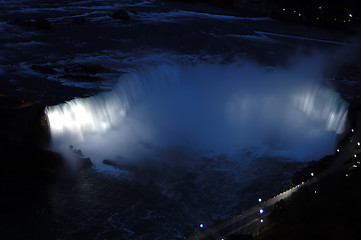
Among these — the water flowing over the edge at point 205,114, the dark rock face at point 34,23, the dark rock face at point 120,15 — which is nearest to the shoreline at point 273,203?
the water flowing over the edge at point 205,114

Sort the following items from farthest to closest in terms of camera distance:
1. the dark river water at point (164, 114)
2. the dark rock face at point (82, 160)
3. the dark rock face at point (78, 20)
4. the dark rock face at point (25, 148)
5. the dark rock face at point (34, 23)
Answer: the dark rock face at point (78, 20) < the dark rock face at point (34, 23) < the dark rock face at point (82, 160) < the dark rock face at point (25, 148) < the dark river water at point (164, 114)

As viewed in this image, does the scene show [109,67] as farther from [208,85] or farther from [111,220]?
[111,220]

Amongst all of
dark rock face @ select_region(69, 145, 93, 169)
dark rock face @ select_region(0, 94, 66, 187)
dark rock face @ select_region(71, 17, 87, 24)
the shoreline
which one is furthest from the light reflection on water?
dark rock face @ select_region(71, 17, 87, 24)

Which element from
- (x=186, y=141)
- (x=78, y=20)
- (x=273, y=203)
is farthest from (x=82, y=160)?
(x=78, y=20)

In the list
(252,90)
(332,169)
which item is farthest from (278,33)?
(332,169)

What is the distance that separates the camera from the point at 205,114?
2883cm

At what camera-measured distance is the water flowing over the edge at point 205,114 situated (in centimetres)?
2372

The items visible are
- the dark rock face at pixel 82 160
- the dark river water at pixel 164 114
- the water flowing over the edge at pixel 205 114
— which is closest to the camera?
the dark river water at pixel 164 114

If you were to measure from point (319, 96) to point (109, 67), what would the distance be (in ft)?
47.7

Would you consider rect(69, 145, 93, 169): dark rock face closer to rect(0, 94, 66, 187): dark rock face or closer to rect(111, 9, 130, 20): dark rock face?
rect(0, 94, 66, 187): dark rock face

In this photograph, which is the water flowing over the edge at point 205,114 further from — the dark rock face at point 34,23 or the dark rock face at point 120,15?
the dark rock face at point 120,15

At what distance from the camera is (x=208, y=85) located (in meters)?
32.1

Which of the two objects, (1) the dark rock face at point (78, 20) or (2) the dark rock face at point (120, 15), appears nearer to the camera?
(1) the dark rock face at point (78, 20)

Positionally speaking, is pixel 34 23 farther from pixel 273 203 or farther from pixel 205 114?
pixel 273 203
